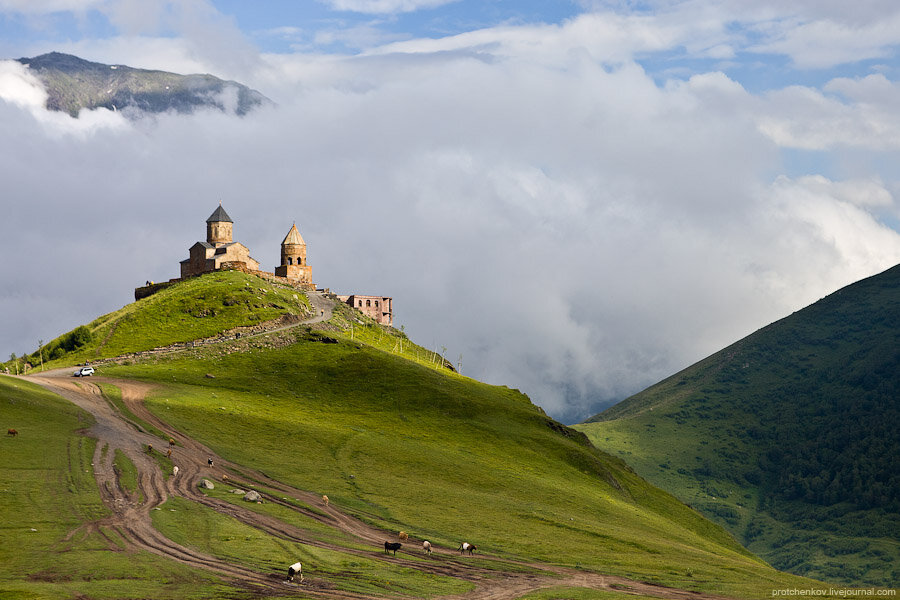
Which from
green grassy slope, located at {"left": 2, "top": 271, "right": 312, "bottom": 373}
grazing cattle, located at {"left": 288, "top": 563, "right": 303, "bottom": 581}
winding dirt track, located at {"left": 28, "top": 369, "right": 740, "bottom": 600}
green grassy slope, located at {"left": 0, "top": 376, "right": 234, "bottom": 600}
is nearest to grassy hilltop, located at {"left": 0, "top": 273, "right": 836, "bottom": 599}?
green grassy slope, located at {"left": 0, "top": 376, "right": 234, "bottom": 600}

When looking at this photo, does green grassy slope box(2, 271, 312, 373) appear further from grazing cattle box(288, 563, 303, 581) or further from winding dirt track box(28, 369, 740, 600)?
grazing cattle box(288, 563, 303, 581)

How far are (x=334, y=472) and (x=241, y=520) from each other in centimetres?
2723

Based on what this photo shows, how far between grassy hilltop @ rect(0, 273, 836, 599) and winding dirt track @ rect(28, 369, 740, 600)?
1.55m

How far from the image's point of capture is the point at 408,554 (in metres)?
86.9

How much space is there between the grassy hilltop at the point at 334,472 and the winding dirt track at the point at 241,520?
5.10ft

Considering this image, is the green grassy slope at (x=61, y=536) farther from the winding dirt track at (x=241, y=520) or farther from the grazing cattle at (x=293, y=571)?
the grazing cattle at (x=293, y=571)

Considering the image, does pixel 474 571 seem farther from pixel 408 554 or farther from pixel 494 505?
pixel 494 505

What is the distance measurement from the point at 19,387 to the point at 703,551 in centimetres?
8906

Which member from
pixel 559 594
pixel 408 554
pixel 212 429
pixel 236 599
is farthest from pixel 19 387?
pixel 559 594

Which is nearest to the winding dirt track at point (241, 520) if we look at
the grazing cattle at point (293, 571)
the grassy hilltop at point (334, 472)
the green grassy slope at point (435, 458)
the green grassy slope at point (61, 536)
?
the grazing cattle at point (293, 571)

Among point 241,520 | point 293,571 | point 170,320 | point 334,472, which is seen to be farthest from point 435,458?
point 170,320

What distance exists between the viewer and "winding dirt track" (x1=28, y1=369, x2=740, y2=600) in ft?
242

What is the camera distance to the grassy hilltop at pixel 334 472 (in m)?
76.1

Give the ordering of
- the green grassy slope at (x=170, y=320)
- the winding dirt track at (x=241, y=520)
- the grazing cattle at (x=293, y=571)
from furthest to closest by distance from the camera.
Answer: the green grassy slope at (x=170, y=320)
the winding dirt track at (x=241, y=520)
the grazing cattle at (x=293, y=571)
